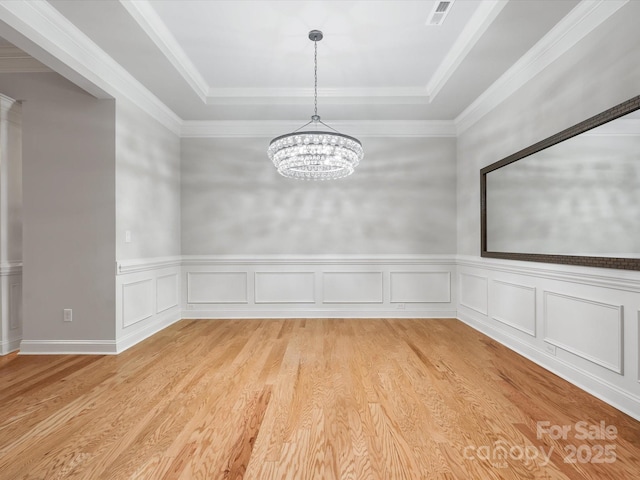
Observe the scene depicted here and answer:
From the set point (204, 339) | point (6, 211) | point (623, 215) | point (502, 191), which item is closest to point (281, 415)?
point (204, 339)

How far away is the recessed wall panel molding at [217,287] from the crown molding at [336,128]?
2197 mm

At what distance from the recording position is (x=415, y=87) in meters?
4.76

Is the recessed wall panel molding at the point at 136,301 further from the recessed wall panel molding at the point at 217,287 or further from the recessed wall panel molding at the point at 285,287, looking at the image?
the recessed wall panel molding at the point at 285,287

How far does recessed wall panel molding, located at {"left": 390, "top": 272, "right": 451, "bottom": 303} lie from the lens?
18.2ft

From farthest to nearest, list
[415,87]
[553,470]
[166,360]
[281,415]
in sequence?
[415,87], [166,360], [281,415], [553,470]

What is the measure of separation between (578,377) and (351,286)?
3156 millimetres

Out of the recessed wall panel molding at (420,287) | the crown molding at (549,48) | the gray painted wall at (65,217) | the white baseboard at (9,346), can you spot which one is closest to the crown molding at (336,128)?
the crown molding at (549,48)

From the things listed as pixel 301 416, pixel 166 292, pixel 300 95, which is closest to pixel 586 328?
pixel 301 416

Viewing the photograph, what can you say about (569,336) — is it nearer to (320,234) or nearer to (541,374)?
(541,374)

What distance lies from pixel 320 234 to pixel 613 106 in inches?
149

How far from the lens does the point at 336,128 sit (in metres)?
5.55

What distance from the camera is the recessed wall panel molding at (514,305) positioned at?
3566 millimetres

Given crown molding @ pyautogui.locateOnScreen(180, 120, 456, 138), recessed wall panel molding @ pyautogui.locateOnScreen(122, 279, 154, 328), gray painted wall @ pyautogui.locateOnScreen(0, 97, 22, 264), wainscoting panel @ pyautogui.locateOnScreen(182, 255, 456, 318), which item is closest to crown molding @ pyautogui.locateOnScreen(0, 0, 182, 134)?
gray painted wall @ pyautogui.locateOnScreen(0, 97, 22, 264)

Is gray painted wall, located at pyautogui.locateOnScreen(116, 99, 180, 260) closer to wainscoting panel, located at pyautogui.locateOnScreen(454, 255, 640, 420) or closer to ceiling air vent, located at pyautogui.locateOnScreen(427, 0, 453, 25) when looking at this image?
ceiling air vent, located at pyautogui.locateOnScreen(427, 0, 453, 25)
